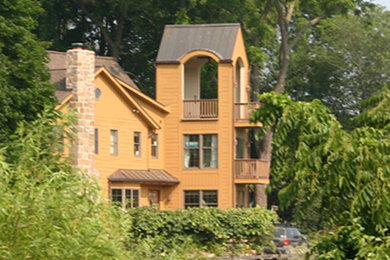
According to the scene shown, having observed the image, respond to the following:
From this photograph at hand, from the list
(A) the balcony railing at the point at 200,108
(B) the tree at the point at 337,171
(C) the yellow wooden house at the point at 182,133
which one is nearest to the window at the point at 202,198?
(C) the yellow wooden house at the point at 182,133

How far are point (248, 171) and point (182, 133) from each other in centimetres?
388

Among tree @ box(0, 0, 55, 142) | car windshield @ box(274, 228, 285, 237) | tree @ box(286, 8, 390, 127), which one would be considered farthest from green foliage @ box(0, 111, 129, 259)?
tree @ box(286, 8, 390, 127)

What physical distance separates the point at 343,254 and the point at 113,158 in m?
31.9

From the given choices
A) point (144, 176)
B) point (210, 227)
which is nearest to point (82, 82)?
point (144, 176)

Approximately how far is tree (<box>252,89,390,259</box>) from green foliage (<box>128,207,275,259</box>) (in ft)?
64.4

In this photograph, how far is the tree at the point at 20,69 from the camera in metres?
36.2

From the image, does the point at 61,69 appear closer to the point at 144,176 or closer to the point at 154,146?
the point at 144,176

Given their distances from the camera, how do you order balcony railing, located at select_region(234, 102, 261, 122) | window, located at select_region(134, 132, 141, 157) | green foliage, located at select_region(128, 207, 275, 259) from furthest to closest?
balcony railing, located at select_region(234, 102, 261, 122) < window, located at select_region(134, 132, 141, 157) < green foliage, located at select_region(128, 207, 275, 259)

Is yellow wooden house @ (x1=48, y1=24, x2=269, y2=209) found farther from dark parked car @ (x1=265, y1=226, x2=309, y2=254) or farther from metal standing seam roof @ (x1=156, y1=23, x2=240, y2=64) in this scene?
dark parked car @ (x1=265, y1=226, x2=309, y2=254)

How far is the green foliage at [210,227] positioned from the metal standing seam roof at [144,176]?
7912mm

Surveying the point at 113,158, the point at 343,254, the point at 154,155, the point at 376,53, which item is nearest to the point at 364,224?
the point at 343,254

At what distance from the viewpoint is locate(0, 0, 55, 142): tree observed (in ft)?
119

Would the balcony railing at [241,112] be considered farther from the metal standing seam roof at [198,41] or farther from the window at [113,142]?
the window at [113,142]

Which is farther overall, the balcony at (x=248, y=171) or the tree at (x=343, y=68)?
the tree at (x=343, y=68)
